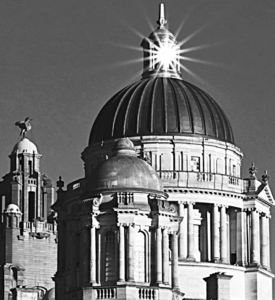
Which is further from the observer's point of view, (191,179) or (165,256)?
(191,179)

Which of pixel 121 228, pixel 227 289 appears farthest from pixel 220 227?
pixel 121 228

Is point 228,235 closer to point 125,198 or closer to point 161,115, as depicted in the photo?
point 161,115

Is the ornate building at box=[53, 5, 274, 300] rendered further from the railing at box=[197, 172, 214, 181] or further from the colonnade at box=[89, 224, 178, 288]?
the colonnade at box=[89, 224, 178, 288]

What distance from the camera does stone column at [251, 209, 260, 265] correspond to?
190 metres

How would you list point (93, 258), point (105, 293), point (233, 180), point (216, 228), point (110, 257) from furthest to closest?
point (233, 180)
point (216, 228)
point (110, 257)
point (93, 258)
point (105, 293)

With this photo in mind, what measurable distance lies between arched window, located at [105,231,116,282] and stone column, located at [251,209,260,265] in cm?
3115

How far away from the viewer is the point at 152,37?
646 feet

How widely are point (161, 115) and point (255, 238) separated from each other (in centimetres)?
1363

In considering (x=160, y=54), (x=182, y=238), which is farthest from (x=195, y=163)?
(x=160, y=54)

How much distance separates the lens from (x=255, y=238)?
19125cm

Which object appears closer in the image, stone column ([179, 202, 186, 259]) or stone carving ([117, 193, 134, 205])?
stone carving ([117, 193, 134, 205])

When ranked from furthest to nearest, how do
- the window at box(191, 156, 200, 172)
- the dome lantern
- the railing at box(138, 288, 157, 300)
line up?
the dome lantern, the window at box(191, 156, 200, 172), the railing at box(138, 288, 157, 300)

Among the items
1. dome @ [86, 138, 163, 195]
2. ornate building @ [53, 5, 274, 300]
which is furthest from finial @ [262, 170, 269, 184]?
dome @ [86, 138, 163, 195]

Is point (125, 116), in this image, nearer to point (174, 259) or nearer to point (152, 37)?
point (152, 37)
